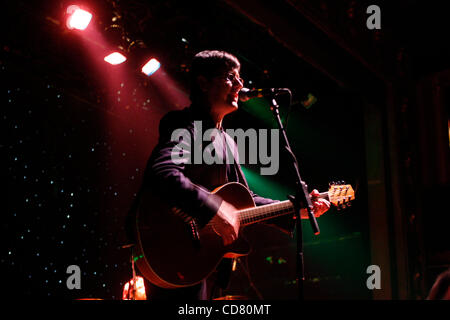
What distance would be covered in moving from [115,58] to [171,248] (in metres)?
3.11

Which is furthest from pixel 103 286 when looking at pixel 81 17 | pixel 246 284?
pixel 81 17

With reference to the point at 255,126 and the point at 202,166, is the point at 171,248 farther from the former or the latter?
the point at 255,126

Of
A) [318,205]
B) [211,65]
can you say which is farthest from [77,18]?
[318,205]

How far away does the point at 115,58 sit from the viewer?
4473 mm

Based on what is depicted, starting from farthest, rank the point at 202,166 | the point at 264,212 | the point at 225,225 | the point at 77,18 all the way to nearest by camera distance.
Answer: the point at 77,18
the point at 264,212
the point at 202,166
the point at 225,225

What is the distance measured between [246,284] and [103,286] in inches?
84.0

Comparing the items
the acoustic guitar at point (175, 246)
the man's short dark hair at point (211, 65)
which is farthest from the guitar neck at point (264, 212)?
the man's short dark hair at point (211, 65)

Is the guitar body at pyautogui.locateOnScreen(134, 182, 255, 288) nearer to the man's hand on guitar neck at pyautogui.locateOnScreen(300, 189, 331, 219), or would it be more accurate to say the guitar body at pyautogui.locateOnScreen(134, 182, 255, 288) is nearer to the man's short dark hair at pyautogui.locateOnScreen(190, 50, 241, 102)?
the man's hand on guitar neck at pyautogui.locateOnScreen(300, 189, 331, 219)

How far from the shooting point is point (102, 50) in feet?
15.3

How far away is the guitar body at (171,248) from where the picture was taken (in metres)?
1.94

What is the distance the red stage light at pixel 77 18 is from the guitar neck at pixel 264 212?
113 inches

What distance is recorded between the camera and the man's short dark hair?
2.58 m

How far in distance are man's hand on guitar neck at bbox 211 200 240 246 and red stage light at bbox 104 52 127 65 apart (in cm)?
290
